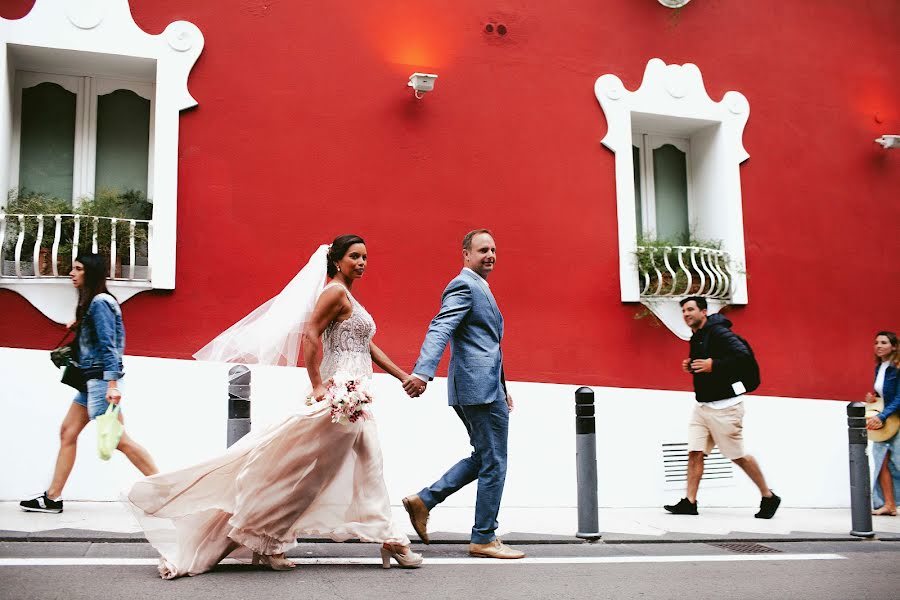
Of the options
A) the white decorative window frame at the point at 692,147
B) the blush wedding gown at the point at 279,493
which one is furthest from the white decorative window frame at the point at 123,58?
the white decorative window frame at the point at 692,147

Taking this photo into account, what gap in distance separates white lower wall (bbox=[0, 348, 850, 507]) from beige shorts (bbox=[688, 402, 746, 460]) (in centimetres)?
86

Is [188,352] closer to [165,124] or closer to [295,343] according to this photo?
[165,124]

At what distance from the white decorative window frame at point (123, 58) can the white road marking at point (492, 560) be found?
2.93 meters

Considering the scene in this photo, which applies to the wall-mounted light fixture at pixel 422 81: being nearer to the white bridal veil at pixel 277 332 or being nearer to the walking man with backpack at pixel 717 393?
the walking man with backpack at pixel 717 393

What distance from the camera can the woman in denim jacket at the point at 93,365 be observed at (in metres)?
6.25

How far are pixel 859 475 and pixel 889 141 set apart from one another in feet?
16.0

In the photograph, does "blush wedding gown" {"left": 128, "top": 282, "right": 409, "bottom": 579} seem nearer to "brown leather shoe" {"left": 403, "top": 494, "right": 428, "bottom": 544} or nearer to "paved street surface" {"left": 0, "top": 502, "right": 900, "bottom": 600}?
"paved street surface" {"left": 0, "top": 502, "right": 900, "bottom": 600}

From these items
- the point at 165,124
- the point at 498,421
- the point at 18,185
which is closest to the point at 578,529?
the point at 498,421

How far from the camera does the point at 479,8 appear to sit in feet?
29.6

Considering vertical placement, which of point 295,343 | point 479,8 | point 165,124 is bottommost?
point 295,343

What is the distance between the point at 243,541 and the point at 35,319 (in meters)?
3.49

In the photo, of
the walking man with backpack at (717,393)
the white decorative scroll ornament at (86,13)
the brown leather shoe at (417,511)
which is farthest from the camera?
the walking man with backpack at (717,393)

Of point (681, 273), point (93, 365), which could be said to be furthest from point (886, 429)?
point (93, 365)

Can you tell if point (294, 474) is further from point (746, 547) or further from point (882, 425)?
point (882, 425)
